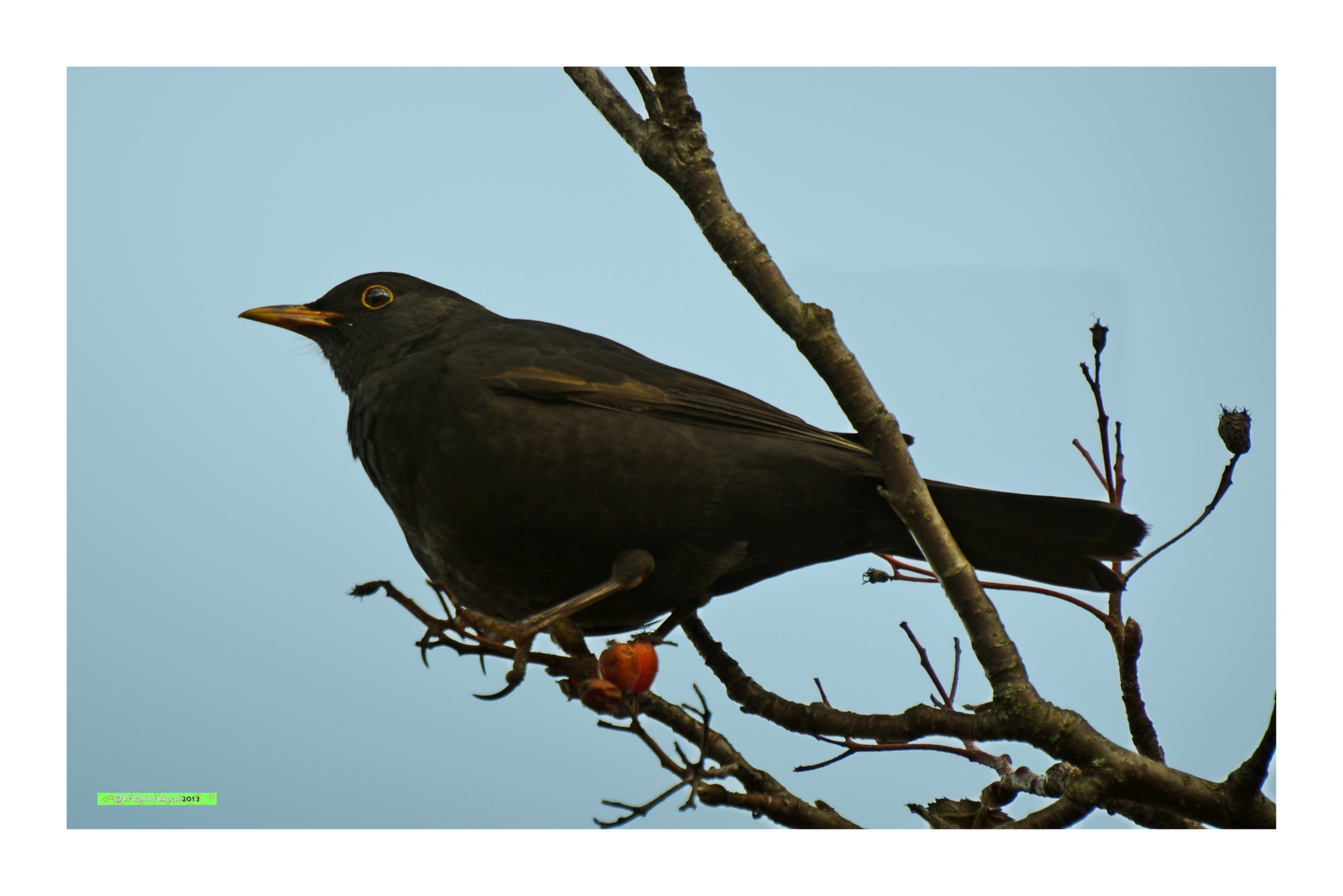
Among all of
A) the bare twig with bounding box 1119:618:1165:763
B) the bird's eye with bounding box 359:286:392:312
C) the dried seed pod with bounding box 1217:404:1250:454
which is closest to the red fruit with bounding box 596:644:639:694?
the bare twig with bounding box 1119:618:1165:763

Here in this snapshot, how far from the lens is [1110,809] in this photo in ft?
6.81

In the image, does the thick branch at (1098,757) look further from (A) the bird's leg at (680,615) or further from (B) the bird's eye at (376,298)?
(B) the bird's eye at (376,298)

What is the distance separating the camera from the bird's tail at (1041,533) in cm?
247

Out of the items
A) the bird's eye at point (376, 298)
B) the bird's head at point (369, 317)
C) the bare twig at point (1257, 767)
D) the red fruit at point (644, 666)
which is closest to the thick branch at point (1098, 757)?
the bare twig at point (1257, 767)

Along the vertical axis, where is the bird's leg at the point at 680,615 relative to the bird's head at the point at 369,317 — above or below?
below

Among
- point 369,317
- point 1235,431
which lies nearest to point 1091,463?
point 1235,431

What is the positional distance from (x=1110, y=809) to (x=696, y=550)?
103 centimetres

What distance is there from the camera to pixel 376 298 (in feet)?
9.98

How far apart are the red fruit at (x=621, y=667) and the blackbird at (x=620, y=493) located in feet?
0.97

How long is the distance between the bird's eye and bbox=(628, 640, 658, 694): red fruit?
5.17 ft

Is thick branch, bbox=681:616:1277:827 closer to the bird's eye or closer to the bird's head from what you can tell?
the bird's head

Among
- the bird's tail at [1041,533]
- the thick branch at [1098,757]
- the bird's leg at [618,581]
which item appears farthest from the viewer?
the bird's tail at [1041,533]

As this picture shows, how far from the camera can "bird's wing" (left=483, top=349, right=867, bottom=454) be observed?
2.48 meters

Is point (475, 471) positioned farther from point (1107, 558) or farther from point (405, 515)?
point (1107, 558)
